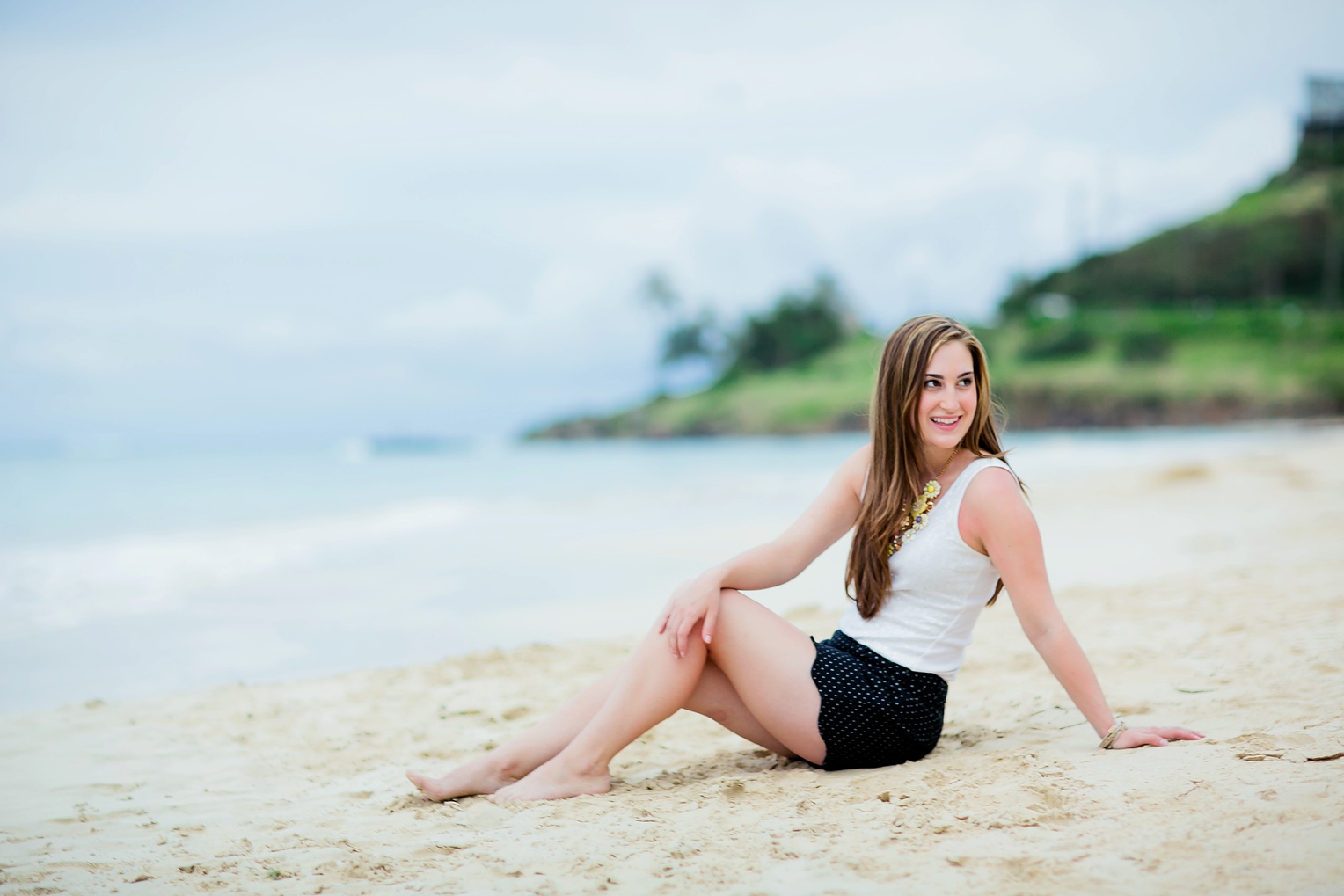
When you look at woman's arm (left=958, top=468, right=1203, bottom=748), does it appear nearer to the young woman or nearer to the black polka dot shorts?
the young woman

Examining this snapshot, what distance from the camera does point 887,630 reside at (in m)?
2.63

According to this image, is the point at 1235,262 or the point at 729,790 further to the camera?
the point at 1235,262

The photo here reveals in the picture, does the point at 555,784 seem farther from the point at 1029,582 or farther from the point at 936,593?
the point at 1029,582

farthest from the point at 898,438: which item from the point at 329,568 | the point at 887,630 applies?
the point at 329,568

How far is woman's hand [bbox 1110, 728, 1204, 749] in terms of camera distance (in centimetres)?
249

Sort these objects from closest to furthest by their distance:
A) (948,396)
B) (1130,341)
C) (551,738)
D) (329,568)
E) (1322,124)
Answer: (948,396) < (551,738) < (329,568) < (1130,341) < (1322,124)

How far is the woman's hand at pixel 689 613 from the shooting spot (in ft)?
8.46

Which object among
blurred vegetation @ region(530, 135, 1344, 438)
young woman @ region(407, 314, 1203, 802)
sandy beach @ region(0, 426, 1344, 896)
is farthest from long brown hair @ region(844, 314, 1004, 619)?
blurred vegetation @ region(530, 135, 1344, 438)

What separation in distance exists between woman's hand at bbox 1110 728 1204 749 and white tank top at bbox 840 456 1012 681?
0.45 m

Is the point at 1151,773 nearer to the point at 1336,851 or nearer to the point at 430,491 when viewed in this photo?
the point at 1336,851

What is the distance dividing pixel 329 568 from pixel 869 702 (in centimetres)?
682

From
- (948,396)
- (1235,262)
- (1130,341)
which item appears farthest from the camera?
(1235,262)

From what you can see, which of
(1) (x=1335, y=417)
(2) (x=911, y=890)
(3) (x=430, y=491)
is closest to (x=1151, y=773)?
(2) (x=911, y=890)

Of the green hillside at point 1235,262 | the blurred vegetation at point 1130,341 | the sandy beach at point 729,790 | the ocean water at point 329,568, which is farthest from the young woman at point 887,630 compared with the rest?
the green hillside at point 1235,262
